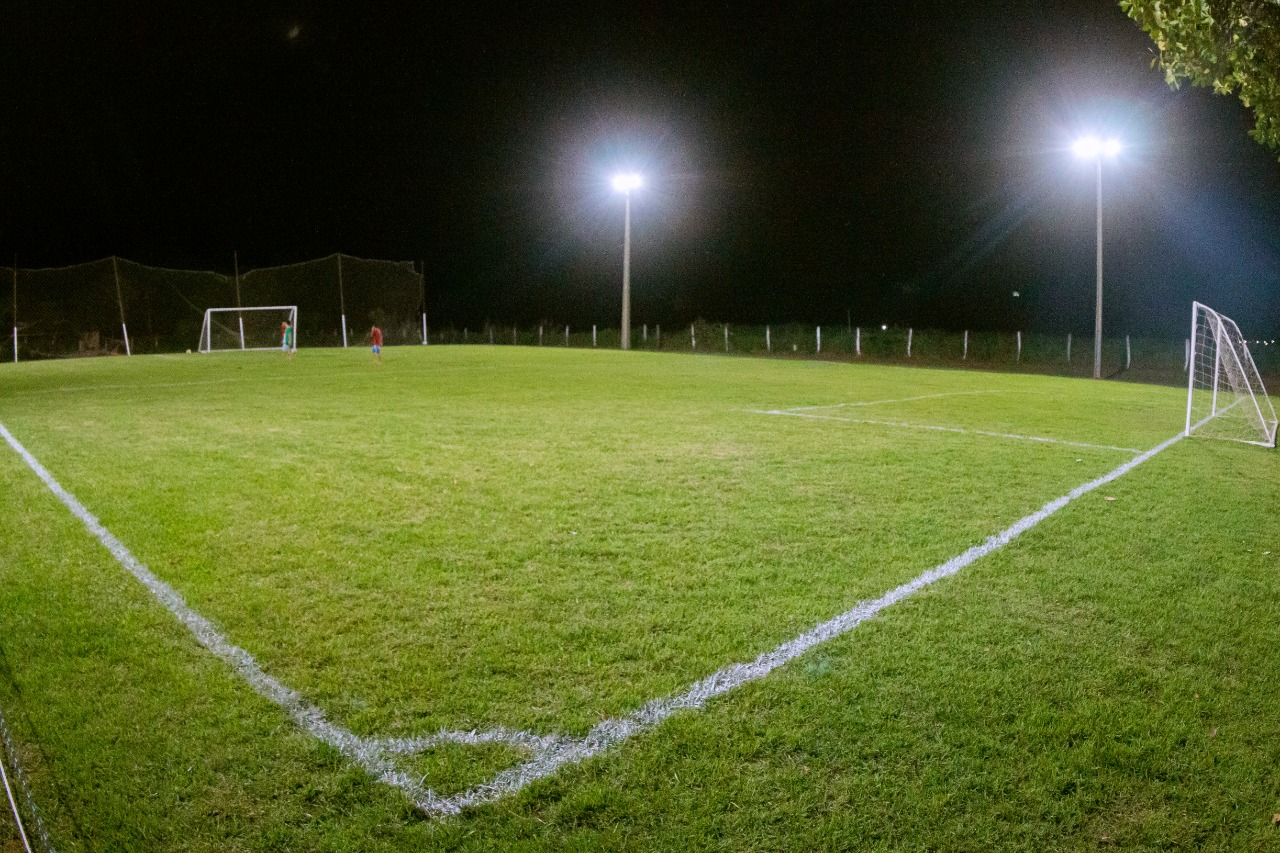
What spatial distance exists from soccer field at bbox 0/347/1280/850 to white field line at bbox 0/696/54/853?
1.0 inches

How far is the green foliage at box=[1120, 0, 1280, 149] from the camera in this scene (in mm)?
6816

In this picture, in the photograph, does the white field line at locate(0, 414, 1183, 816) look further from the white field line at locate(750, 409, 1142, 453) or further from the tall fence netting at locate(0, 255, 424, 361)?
the tall fence netting at locate(0, 255, 424, 361)

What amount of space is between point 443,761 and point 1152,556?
473cm

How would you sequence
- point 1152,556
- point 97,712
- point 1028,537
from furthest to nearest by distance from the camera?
1. point 1028,537
2. point 1152,556
3. point 97,712

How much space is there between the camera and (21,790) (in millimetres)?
2812

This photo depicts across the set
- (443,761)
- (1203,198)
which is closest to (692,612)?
(443,761)

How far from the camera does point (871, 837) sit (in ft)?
8.59

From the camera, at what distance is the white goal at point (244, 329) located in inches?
1248

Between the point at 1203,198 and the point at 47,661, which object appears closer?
the point at 47,661

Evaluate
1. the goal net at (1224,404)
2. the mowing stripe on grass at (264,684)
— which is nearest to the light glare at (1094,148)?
the goal net at (1224,404)

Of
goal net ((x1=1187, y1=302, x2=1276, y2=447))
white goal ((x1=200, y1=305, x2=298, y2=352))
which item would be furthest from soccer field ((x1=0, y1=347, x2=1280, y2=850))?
white goal ((x1=200, y1=305, x2=298, y2=352))

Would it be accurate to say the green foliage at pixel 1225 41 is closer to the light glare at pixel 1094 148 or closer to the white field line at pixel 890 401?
the white field line at pixel 890 401

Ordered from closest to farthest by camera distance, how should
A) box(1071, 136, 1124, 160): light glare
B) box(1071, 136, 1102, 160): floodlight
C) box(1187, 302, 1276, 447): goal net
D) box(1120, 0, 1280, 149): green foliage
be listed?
box(1120, 0, 1280, 149): green foliage → box(1187, 302, 1276, 447): goal net → box(1071, 136, 1124, 160): light glare → box(1071, 136, 1102, 160): floodlight

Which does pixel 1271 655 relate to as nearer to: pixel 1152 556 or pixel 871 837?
pixel 1152 556
